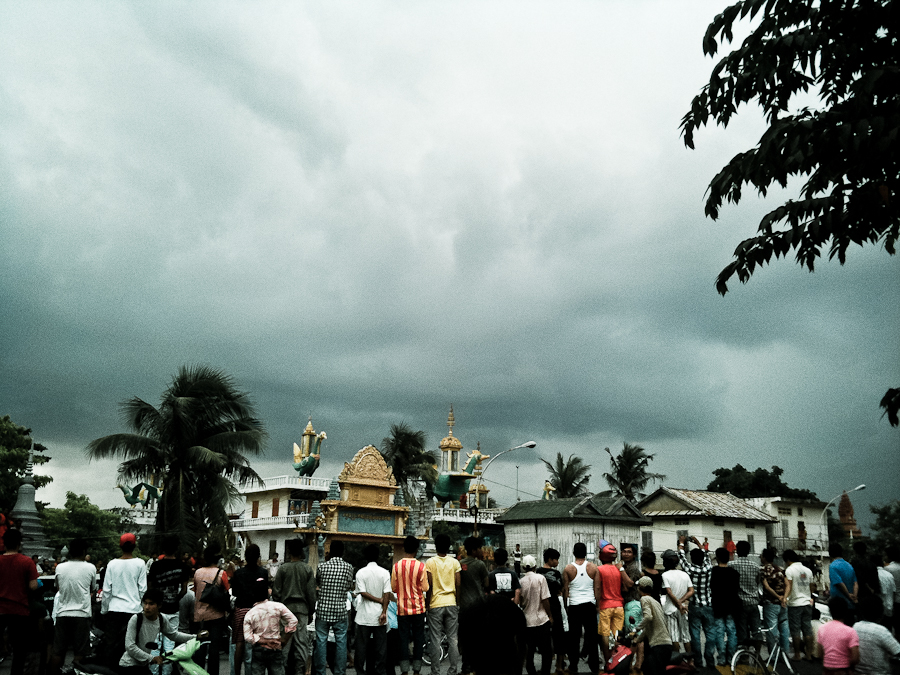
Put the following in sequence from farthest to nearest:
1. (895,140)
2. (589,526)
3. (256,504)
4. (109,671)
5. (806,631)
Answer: (256,504), (589,526), (806,631), (109,671), (895,140)

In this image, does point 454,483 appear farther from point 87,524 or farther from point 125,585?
point 125,585

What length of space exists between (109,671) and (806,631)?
10815 millimetres

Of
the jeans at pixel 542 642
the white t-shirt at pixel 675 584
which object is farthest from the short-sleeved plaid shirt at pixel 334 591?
the white t-shirt at pixel 675 584

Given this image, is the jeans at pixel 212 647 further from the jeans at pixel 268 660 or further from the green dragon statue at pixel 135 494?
the green dragon statue at pixel 135 494

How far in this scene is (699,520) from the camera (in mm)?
45906

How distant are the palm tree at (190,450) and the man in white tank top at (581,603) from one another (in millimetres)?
15755

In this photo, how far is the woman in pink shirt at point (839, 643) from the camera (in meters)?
7.00

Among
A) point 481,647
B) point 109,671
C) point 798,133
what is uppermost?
point 798,133

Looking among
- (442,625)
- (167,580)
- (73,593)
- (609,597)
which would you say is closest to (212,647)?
(167,580)

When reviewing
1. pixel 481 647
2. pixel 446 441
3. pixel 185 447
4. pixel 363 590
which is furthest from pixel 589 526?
pixel 481 647

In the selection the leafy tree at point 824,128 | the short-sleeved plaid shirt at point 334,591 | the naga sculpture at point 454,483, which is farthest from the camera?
the naga sculpture at point 454,483

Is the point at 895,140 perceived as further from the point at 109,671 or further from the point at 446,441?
the point at 446,441

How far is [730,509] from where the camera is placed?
157 ft

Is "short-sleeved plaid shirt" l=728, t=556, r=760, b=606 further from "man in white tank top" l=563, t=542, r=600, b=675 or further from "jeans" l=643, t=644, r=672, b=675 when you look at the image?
"jeans" l=643, t=644, r=672, b=675
